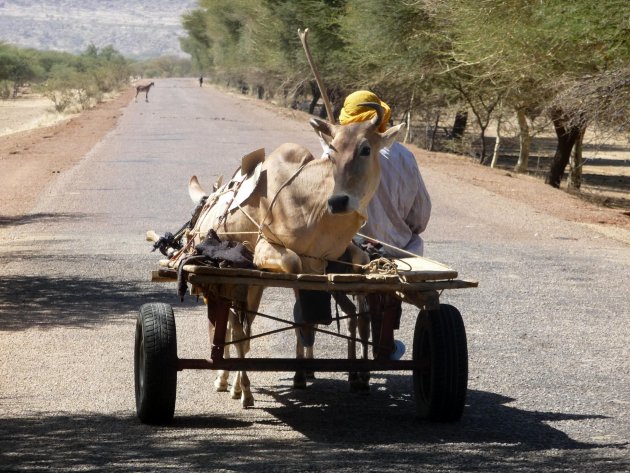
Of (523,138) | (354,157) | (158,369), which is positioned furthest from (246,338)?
(523,138)

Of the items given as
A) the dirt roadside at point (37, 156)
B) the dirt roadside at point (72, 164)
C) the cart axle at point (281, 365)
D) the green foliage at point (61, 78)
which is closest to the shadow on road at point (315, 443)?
the cart axle at point (281, 365)

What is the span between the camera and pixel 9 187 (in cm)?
2231

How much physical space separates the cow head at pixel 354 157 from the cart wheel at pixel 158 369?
1159 mm

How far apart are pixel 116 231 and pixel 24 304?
5294 millimetres

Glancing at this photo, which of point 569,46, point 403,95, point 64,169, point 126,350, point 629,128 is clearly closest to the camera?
point 126,350

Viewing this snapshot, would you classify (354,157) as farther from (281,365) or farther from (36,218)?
(36,218)

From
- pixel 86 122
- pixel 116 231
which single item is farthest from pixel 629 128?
pixel 86 122

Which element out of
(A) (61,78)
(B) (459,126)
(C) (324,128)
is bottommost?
(A) (61,78)

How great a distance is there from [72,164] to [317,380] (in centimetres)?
1987

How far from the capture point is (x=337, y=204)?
5797 mm

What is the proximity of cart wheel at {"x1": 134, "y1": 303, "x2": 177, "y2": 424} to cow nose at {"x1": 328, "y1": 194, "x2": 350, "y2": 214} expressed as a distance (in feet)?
3.71

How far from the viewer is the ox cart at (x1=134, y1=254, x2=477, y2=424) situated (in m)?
5.98

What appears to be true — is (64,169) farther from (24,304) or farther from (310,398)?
(310,398)

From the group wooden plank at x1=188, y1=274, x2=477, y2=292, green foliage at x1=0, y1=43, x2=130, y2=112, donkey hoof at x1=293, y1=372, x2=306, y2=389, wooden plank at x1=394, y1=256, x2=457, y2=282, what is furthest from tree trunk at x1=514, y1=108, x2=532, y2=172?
green foliage at x1=0, y1=43, x2=130, y2=112
